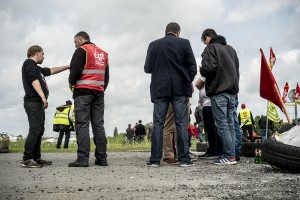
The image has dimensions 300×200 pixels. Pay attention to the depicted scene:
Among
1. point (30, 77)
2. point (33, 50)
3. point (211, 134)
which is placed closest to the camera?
point (30, 77)

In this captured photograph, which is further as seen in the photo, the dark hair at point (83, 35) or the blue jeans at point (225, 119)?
the dark hair at point (83, 35)

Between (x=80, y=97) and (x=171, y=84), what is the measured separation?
1.38 m

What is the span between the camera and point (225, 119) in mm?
6109

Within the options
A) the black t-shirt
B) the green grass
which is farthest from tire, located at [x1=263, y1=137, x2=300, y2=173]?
the green grass

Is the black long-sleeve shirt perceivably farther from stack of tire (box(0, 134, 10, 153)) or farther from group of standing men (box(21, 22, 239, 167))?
stack of tire (box(0, 134, 10, 153))

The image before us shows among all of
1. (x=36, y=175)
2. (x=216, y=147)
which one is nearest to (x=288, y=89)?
(x=216, y=147)

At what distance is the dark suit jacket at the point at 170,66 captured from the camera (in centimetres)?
591

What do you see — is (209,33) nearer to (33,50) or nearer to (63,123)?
(33,50)

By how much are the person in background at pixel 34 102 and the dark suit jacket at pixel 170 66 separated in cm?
167

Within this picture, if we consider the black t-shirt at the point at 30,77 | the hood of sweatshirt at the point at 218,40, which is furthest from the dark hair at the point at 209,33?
the black t-shirt at the point at 30,77

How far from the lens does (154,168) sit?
18.1 ft

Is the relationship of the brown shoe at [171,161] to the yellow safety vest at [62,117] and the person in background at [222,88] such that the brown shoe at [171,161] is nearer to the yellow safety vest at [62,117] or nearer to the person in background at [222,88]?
the person in background at [222,88]

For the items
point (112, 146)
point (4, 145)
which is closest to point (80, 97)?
point (4, 145)

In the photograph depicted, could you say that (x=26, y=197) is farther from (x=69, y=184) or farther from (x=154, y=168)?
(x=154, y=168)
